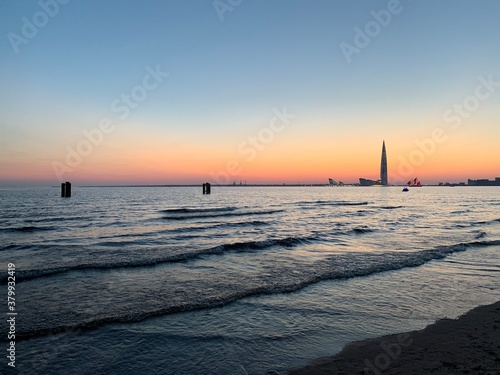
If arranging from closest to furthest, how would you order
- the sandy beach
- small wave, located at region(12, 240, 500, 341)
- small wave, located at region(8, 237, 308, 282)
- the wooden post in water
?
1. the sandy beach
2. small wave, located at region(12, 240, 500, 341)
3. small wave, located at region(8, 237, 308, 282)
4. the wooden post in water

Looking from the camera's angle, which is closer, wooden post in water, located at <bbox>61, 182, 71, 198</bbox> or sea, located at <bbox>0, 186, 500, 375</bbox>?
sea, located at <bbox>0, 186, 500, 375</bbox>

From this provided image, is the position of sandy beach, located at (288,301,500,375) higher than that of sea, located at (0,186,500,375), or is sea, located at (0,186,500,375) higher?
sandy beach, located at (288,301,500,375)

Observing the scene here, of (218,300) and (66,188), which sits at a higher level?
(66,188)

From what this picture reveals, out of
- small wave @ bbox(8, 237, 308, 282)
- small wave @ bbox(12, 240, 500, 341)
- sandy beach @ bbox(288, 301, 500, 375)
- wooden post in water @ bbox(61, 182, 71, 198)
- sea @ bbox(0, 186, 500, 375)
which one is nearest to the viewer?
sandy beach @ bbox(288, 301, 500, 375)

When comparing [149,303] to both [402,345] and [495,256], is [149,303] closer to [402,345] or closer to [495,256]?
[402,345]

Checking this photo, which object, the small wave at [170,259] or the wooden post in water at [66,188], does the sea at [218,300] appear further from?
the wooden post in water at [66,188]

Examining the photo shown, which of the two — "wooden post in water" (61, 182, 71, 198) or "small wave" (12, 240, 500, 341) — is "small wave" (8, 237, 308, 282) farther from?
"wooden post in water" (61, 182, 71, 198)

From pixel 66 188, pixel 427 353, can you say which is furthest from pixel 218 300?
pixel 66 188

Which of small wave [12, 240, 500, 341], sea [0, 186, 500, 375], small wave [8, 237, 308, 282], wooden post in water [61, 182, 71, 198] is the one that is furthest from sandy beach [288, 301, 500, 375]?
wooden post in water [61, 182, 71, 198]

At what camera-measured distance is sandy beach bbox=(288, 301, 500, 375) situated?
4941 mm

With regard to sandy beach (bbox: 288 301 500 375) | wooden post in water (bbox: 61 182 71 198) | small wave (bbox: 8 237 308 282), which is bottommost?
small wave (bbox: 8 237 308 282)

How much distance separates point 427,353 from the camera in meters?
5.50

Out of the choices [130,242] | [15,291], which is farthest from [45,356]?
[130,242]

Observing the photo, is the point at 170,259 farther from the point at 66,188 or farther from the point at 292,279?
the point at 66,188
